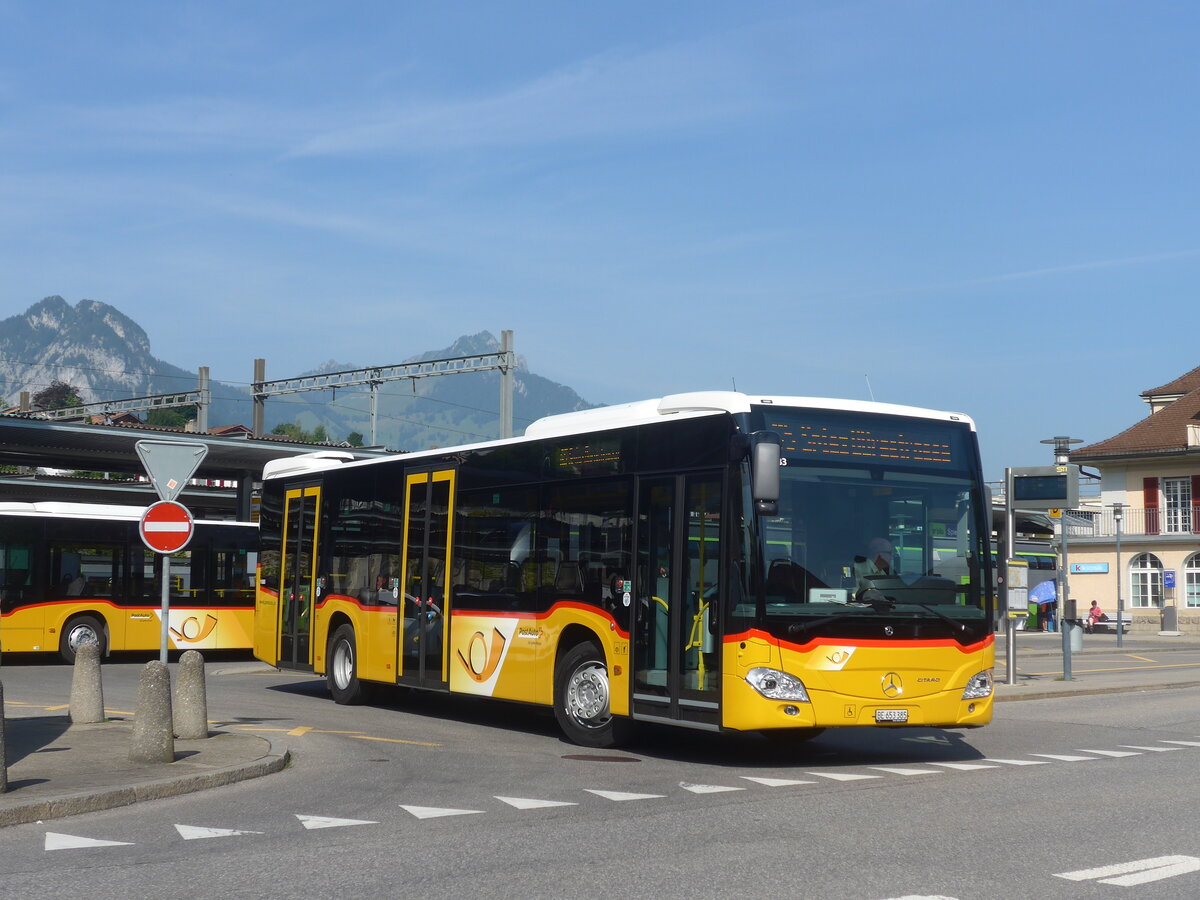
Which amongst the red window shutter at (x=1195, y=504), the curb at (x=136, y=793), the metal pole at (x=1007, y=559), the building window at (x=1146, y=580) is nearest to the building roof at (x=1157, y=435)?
the red window shutter at (x=1195, y=504)

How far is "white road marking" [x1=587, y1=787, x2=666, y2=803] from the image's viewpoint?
10.3 m

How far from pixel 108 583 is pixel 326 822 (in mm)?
20257

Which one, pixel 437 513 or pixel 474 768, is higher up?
pixel 437 513

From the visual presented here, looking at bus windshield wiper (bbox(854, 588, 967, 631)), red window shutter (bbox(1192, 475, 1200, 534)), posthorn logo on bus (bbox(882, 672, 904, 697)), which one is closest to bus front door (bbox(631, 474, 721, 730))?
bus windshield wiper (bbox(854, 588, 967, 631))

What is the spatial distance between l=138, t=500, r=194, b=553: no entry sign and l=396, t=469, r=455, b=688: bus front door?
327 centimetres

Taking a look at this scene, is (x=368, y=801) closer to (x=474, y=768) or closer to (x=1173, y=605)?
(x=474, y=768)

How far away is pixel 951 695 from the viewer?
12.4 metres

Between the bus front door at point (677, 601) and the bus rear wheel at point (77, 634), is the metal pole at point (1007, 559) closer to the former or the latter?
the bus front door at point (677, 601)

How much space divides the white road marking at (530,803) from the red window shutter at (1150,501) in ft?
201

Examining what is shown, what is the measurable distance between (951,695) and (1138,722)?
7172 millimetres

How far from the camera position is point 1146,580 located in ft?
217

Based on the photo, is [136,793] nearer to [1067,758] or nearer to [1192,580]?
[1067,758]

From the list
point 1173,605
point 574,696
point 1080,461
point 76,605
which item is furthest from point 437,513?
point 1080,461

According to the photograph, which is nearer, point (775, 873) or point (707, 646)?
point (775, 873)
